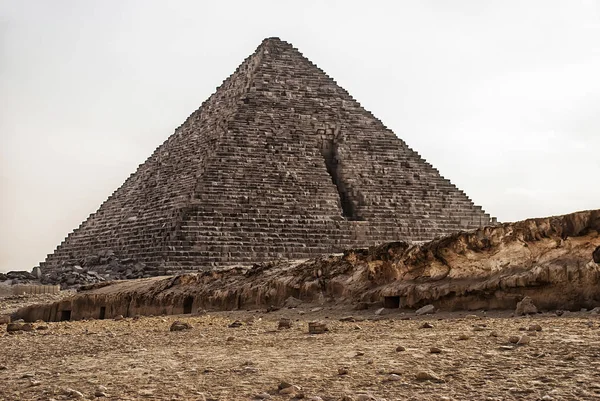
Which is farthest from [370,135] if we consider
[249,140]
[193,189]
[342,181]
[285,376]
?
[285,376]

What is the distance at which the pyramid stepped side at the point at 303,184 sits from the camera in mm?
35125

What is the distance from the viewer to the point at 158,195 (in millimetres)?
39719

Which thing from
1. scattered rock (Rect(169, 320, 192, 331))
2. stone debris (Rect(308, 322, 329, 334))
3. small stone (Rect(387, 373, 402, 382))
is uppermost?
stone debris (Rect(308, 322, 329, 334))

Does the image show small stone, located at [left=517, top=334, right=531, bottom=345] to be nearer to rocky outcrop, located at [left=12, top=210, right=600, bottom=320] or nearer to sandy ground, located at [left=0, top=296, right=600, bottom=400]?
sandy ground, located at [left=0, top=296, right=600, bottom=400]

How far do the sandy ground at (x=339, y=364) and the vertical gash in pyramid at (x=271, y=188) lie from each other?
2607 centimetres

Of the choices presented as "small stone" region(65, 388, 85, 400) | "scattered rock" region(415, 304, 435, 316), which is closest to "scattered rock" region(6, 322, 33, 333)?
"scattered rock" region(415, 304, 435, 316)

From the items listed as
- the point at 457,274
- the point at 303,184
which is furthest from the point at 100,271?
the point at 457,274

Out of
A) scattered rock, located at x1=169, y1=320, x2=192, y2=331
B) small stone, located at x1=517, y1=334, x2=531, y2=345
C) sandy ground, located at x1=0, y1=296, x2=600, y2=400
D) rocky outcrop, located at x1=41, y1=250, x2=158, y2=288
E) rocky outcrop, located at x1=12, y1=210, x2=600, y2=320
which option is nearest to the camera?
sandy ground, located at x1=0, y1=296, x2=600, y2=400

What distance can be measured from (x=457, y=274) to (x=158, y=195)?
33.5 m

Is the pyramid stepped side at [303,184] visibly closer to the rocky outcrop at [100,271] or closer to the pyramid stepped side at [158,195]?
the pyramid stepped side at [158,195]

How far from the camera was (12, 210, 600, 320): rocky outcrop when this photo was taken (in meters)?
6.18

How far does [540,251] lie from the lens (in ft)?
21.5

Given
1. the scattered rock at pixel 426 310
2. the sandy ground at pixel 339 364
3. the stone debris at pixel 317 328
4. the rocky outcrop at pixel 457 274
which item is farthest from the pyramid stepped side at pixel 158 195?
the sandy ground at pixel 339 364

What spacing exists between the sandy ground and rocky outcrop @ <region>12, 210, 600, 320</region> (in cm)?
46
